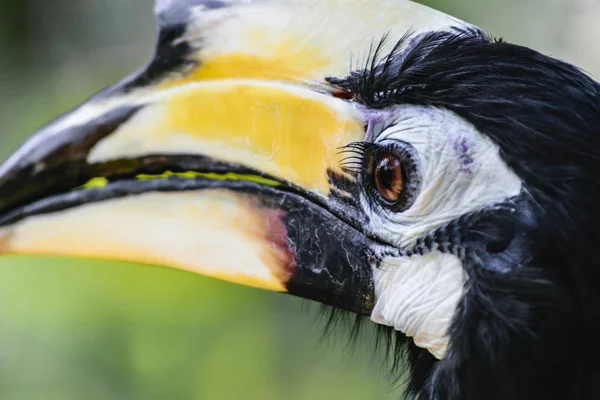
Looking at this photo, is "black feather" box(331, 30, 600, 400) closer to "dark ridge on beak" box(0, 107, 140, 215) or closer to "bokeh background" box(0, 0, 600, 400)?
"dark ridge on beak" box(0, 107, 140, 215)

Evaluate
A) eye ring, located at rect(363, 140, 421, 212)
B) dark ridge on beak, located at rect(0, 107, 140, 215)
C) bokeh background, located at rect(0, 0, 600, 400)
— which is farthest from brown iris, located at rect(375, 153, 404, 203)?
bokeh background, located at rect(0, 0, 600, 400)

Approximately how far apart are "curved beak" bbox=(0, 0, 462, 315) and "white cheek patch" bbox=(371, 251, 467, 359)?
3 cm

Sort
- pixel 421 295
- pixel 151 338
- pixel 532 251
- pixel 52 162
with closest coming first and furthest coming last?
pixel 532 251, pixel 421 295, pixel 52 162, pixel 151 338

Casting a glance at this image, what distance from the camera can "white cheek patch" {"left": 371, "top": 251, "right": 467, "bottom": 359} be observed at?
102cm

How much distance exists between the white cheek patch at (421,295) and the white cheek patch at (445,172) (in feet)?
0.12

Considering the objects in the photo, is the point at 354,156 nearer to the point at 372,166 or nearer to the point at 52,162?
the point at 372,166

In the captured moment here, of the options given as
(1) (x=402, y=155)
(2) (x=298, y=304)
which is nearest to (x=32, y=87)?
(2) (x=298, y=304)

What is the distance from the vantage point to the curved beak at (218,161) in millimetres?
1151

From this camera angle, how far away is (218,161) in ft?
3.87

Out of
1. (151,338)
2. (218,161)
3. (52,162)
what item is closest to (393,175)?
(218,161)

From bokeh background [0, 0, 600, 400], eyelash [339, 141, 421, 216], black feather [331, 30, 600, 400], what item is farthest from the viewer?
bokeh background [0, 0, 600, 400]

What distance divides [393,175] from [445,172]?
0.08 m

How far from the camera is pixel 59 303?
10.2 feet

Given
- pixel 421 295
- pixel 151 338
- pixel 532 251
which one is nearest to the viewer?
pixel 532 251
